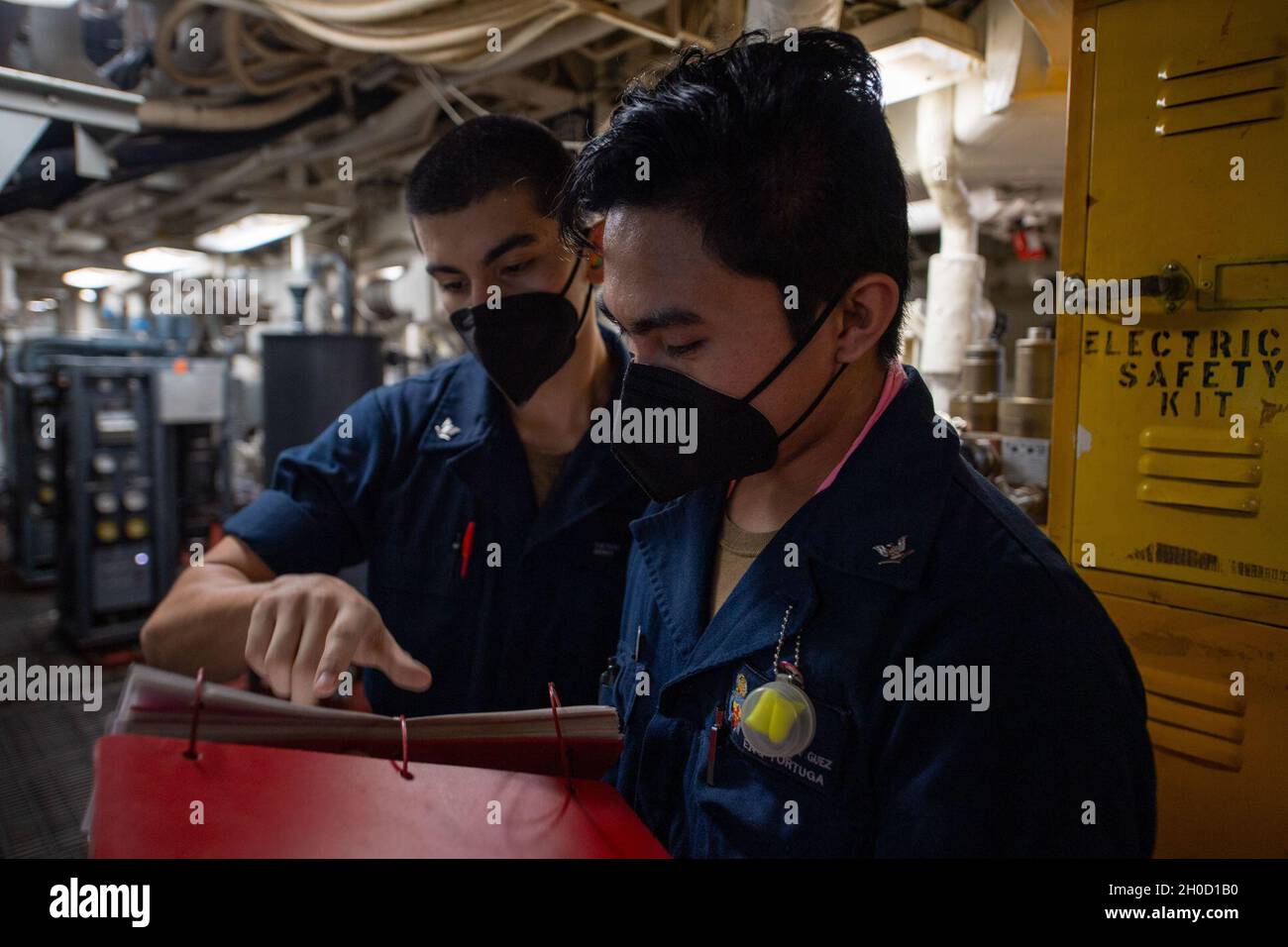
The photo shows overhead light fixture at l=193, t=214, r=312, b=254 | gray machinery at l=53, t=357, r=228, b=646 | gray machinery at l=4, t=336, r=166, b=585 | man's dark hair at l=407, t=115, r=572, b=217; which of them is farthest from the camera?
gray machinery at l=4, t=336, r=166, b=585

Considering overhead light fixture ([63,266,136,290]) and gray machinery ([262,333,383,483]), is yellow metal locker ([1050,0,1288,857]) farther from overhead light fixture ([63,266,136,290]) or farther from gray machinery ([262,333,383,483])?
overhead light fixture ([63,266,136,290])

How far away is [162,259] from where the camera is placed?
725cm

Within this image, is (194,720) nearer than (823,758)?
Yes

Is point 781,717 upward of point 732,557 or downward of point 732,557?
downward

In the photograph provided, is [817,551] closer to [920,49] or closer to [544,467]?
[544,467]

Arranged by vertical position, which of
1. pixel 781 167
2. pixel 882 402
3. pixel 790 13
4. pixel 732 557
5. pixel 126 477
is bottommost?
pixel 126 477

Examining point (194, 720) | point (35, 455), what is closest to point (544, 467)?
point (194, 720)

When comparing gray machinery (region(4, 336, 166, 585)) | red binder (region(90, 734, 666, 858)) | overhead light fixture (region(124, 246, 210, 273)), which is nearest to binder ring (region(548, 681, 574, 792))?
red binder (region(90, 734, 666, 858))

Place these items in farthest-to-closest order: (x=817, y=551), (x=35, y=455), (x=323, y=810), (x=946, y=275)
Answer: (x=35, y=455)
(x=946, y=275)
(x=817, y=551)
(x=323, y=810)

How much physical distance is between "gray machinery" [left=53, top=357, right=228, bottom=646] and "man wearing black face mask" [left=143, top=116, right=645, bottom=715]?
3962 millimetres

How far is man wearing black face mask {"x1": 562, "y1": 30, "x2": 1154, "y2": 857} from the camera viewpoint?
30.4 inches

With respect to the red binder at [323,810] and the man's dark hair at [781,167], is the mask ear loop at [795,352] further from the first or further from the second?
the red binder at [323,810]

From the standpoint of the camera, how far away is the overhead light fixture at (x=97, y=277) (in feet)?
26.6

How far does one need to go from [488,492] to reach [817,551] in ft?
2.50
